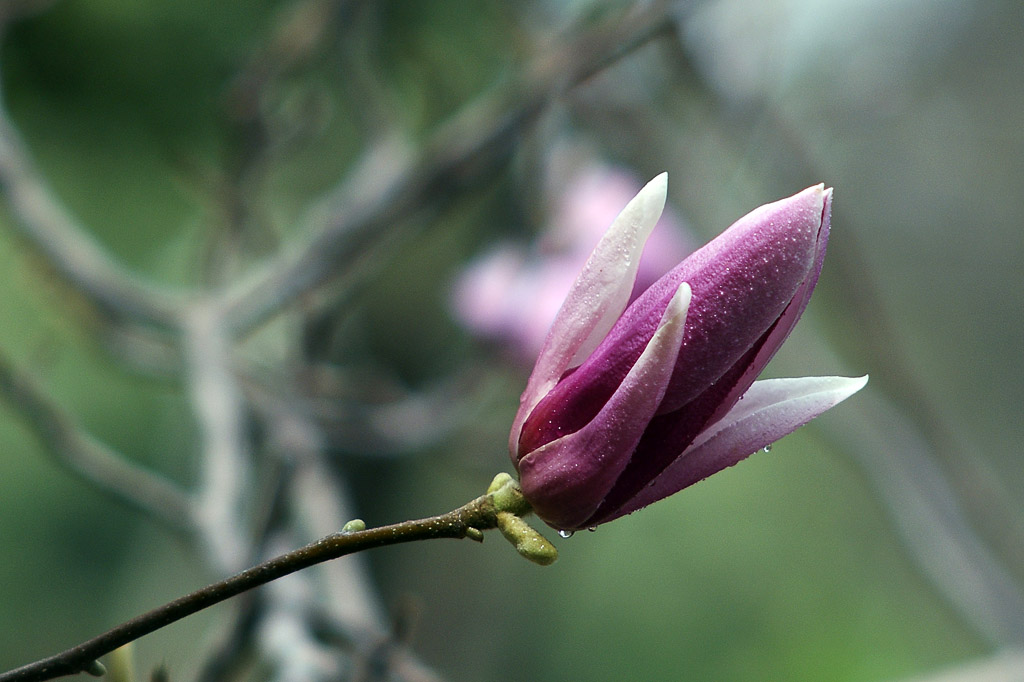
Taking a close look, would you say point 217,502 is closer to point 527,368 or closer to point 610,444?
point 610,444

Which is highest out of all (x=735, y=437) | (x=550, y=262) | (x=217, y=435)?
(x=550, y=262)

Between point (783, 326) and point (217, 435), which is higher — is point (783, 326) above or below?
below

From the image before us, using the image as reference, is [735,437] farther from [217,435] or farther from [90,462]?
[90,462]

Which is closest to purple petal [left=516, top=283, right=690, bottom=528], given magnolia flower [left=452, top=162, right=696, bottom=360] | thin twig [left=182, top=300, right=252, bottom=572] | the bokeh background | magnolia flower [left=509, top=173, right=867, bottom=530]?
magnolia flower [left=509, top=173, right=867, bottom=530]

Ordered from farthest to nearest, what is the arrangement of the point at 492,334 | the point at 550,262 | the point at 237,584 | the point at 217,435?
the point at 492,334 → the point at 550,262 → the point at 217,435 → the point at 237,584

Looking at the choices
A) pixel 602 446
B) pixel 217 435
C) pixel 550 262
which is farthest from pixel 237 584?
pixel 550 262

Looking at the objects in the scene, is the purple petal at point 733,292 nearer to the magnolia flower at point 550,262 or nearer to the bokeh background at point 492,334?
the bokeh background at point 492,334
